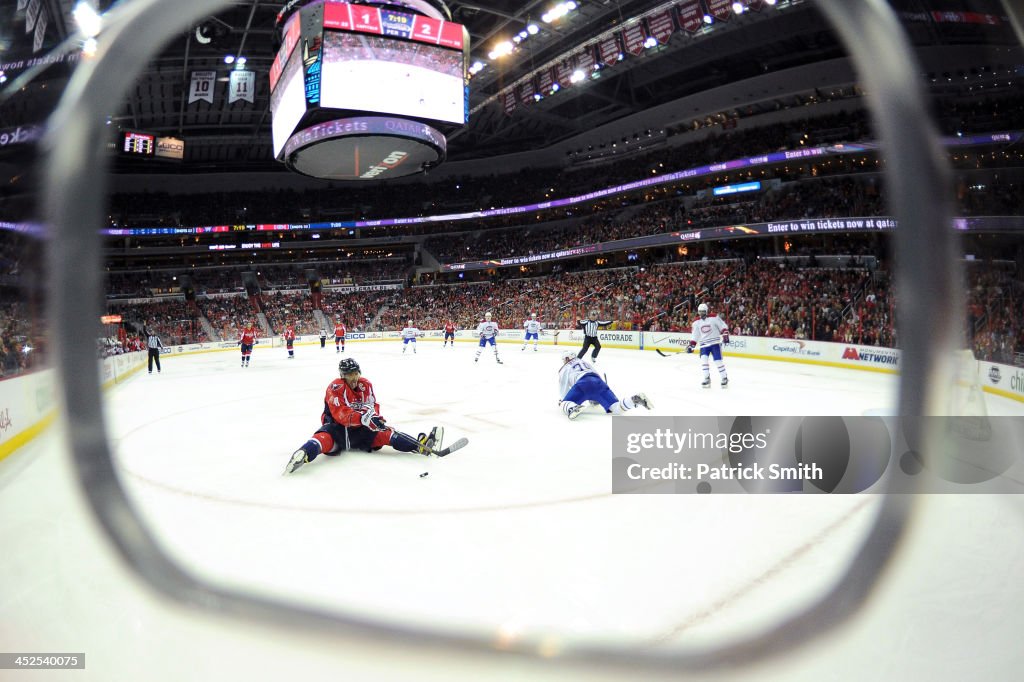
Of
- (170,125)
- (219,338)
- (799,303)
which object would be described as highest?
(170,125)

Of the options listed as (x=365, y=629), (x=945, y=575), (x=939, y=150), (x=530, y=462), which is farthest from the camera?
(x=530, y=462)

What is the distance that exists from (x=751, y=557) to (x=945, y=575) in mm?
961

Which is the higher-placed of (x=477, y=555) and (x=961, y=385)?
(x=961, y=385)

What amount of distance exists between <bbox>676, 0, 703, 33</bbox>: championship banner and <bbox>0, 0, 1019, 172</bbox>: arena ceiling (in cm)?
48

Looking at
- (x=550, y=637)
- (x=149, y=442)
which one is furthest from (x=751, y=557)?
(x=149, y=442)

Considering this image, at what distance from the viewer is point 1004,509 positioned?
13.1 ft

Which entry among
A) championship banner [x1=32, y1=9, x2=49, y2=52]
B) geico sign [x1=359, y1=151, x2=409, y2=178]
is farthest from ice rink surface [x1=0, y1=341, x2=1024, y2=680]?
geico sign [x1=359, y1=151, x2=409, y2=178]

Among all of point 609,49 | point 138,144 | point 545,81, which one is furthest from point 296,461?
point 138,144

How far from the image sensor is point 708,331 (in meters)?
10.4

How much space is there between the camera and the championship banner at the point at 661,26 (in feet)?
58.6

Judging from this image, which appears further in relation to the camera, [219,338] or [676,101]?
[219,338]

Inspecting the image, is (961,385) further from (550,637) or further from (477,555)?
(477,555)

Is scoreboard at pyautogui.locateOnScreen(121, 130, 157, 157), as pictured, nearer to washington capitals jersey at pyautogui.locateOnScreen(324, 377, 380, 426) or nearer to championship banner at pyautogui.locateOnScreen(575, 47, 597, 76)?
championship banner at pyautogui.locateOnScreen(575, 47, 597, 76)

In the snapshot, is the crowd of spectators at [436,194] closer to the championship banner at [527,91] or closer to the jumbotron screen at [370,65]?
the championship banner at [527,91]
